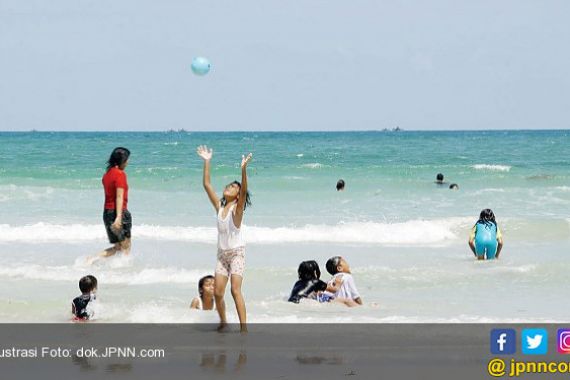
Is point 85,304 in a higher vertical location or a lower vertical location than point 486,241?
lower

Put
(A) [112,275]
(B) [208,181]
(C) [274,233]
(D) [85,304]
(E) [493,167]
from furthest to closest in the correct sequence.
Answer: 1. (E) [493,167]
2. (C) [274,233]
3. (A) [112,275]
4. (D) [85,304]
5. (B) [208,181]

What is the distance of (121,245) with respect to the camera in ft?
33.4

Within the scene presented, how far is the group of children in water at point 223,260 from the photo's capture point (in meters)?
7.47

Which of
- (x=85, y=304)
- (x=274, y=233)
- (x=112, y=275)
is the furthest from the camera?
(x=274, y=233)

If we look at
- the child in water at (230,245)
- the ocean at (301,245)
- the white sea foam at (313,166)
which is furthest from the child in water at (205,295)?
the white sea foam at (313,166)

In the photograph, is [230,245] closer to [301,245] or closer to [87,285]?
[87,285]

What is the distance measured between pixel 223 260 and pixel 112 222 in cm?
263

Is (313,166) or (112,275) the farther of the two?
(313,166)

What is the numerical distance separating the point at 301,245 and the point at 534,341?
27.7ft

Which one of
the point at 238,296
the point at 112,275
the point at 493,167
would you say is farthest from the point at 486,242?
the point at 493,167

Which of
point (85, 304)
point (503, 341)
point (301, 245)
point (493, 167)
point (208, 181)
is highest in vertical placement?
point (493, 167)

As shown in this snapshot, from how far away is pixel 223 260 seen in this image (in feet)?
24.7

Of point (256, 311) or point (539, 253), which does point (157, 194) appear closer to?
point (539, 253)

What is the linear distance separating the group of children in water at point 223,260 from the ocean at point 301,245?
22cm
